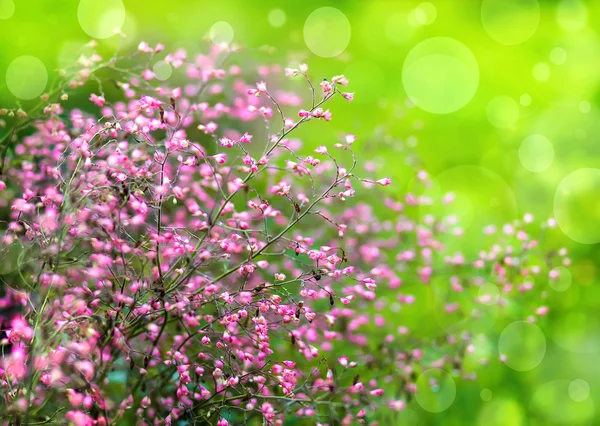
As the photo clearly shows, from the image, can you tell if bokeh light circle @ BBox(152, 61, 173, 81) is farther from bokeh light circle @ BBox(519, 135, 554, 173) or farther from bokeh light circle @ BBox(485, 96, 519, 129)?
bokeh light circle @ BBox(519, 135, 554, 173)

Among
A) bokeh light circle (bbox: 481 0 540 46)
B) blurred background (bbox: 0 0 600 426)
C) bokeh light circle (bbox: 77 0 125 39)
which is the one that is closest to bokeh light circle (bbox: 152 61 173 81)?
blurred background (bbox: 0 0 600 426)

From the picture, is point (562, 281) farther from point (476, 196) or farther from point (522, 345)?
point (476, 196)

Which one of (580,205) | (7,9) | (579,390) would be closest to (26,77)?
(7,9)

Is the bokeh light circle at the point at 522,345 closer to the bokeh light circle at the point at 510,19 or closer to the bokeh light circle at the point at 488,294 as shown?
the bokeh light circle at the point at 488,294

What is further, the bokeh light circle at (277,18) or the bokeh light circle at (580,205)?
the bokeh light circle at (277,18)

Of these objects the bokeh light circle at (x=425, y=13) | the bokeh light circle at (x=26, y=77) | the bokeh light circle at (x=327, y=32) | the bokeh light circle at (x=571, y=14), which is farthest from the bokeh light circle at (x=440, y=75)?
the bokeh light circle at (x=26, y=77)

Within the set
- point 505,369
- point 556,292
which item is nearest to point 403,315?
point 505,369
